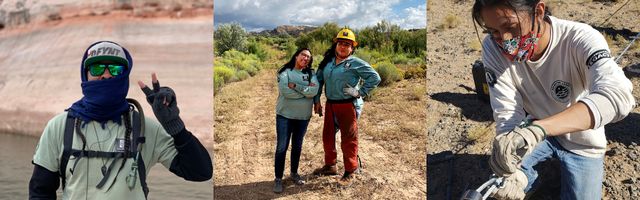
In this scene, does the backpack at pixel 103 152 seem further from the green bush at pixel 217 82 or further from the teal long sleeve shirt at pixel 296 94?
the green bush at pixel 217 82

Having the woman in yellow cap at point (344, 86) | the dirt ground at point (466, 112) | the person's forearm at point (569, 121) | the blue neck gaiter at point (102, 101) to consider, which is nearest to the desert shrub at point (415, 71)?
the dirt ground at point (466, 112)

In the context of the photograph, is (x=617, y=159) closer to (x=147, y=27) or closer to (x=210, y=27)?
(x=210, y=27)

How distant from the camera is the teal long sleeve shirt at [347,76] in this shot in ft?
9.84

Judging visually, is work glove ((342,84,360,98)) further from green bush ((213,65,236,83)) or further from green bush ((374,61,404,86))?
green bush ((213,65,236,83))

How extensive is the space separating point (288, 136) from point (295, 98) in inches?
9.7

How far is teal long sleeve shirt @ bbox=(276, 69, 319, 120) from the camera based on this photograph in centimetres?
305

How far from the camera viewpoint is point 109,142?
1504 millimetres

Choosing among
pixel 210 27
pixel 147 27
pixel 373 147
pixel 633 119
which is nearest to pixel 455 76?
pixel 373 147

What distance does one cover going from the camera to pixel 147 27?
378 cm

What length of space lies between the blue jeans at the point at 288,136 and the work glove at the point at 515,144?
170 cm

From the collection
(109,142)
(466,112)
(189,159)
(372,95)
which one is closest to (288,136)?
(372,95)

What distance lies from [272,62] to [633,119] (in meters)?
2.23

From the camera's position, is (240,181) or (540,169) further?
(240,181)

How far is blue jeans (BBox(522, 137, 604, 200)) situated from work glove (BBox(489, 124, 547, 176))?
40 cm
